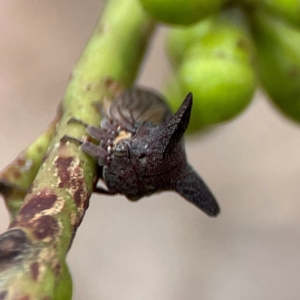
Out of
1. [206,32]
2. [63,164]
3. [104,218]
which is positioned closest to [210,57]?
[206,32]

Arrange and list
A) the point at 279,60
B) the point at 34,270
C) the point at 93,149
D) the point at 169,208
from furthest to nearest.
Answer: the point at 169,208 < the point at 279,60 < the point at 93,149 < the point at 34,270

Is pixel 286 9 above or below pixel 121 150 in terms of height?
above

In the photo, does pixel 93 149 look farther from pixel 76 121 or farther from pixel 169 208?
pixel 169 208

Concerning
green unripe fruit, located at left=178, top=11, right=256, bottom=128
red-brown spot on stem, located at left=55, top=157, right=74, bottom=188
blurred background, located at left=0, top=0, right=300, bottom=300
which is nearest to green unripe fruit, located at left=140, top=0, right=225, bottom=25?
green unripe fruit, located at left=178, top=11, right=256, bottom=128

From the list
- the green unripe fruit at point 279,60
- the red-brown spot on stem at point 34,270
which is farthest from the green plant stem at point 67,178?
the green unripe fruit at point 279,60

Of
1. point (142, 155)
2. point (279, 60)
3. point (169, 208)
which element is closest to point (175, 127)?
point (142, 155)

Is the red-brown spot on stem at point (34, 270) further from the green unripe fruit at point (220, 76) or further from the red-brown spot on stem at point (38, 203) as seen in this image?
the green unripe fruit at point (220, 76)

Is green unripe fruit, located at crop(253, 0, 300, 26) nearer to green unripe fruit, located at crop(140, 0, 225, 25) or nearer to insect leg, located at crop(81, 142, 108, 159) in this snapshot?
green unripe fruit, located at crop(140, 0, 225, 25)

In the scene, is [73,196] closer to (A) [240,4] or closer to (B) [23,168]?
(B) [23,168]
